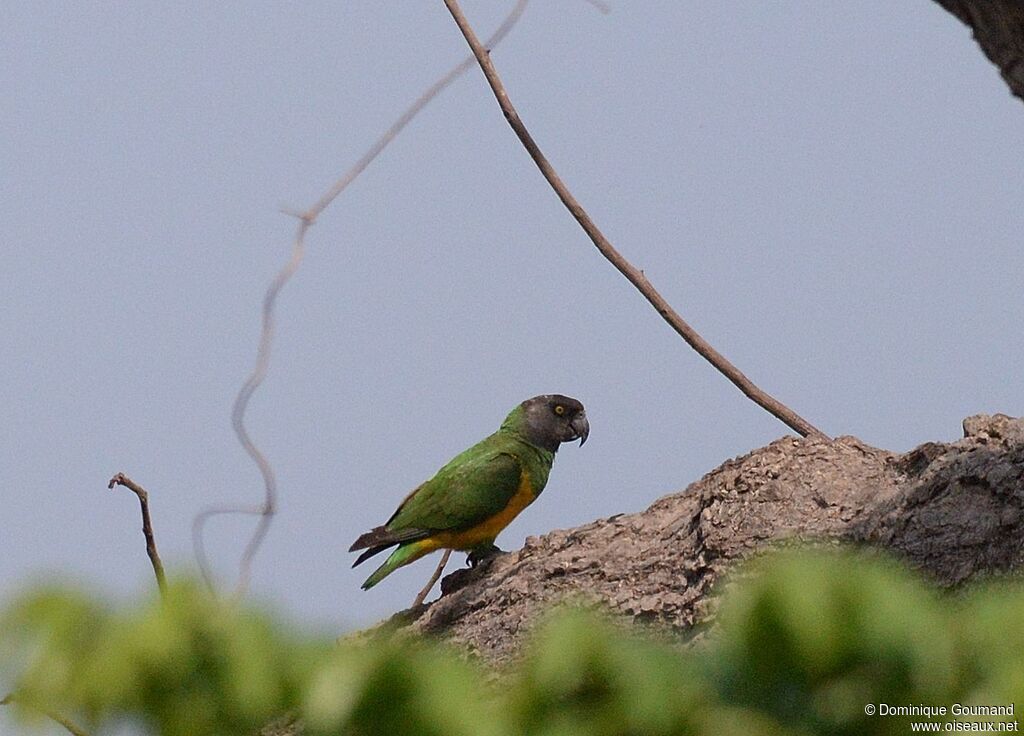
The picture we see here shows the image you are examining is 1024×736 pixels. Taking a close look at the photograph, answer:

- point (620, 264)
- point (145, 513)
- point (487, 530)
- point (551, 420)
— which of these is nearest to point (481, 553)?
point (487, 530)

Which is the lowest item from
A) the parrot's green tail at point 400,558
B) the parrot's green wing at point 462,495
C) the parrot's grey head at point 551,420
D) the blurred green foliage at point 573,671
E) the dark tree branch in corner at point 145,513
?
the blurred green foliage at point 573,671

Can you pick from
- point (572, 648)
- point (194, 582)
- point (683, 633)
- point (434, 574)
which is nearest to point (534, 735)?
point (572, 648)

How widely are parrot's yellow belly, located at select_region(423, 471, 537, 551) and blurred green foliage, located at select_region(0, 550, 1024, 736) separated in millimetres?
6148

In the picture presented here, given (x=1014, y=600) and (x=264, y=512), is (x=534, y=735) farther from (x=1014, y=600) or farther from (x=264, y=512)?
(x=264, y=512)

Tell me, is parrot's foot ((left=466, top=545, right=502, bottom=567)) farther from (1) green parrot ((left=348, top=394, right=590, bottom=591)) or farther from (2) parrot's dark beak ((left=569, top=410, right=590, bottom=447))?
(2) parrot's dark beak ((left=569, top=410, right=590, bottom=447))

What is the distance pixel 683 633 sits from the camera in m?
5.45

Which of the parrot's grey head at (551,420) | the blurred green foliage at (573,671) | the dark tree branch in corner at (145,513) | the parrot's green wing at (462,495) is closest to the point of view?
the blurred green foliage at (573,671)

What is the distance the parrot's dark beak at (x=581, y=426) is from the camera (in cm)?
919

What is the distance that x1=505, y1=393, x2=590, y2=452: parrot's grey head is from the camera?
29.0ft

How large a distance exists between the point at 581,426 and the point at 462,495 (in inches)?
65.4

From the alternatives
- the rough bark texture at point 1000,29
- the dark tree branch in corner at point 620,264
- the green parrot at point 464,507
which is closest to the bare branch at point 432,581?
the green parrot at point 464,507

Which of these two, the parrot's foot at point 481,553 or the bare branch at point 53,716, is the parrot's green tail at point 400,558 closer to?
the parrot's foot at point 481,553

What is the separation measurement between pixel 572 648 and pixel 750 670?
0.72 ft

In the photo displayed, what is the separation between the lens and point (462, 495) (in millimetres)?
7805
